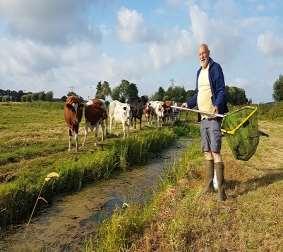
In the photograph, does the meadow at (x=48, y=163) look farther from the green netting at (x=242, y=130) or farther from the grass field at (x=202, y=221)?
the green netting at (x=242, y=130)

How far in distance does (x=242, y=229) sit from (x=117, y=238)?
1.98 m

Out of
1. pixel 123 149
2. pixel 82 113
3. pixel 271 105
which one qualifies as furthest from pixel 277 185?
pixel 271 105

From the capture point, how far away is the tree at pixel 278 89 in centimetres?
8025

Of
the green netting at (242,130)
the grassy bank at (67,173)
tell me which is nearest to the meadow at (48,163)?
the grassy bank at (67,173)

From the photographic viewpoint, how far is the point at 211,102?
31.4 feet

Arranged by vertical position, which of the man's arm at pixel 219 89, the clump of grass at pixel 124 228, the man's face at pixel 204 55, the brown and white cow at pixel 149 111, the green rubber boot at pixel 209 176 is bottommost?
the clump of grass at pixel 124 228

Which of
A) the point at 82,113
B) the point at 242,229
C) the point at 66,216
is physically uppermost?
the point at 82,113

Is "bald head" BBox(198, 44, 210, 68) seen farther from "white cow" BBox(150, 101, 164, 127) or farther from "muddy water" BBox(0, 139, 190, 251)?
"white cow" BBox(150, 101, 164, 127)

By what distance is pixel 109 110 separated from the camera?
2531 centimetres

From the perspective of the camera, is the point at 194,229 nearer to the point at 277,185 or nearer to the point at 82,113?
the point at 277,185

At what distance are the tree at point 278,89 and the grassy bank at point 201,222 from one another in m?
71.8

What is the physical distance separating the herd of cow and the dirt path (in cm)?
227

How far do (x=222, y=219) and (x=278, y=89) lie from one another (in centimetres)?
7631

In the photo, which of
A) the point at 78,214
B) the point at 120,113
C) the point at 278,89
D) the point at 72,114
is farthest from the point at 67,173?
the point at 278,89
